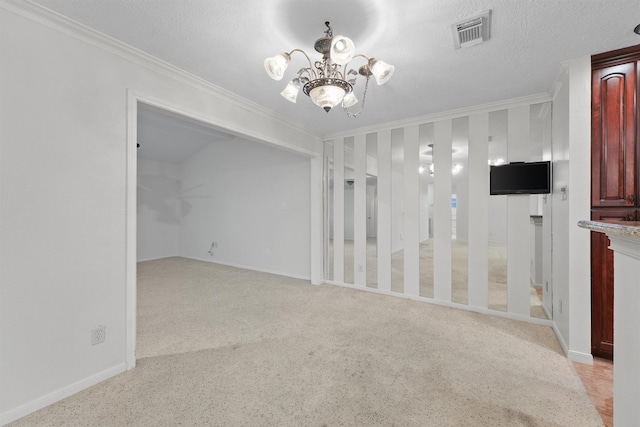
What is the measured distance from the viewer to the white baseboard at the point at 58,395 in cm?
158

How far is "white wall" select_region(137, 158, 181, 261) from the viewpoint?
6.43m

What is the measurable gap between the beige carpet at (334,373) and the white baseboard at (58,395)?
0.05 metres

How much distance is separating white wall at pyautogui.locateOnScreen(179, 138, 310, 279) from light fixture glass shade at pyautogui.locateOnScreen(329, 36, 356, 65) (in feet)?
10.3

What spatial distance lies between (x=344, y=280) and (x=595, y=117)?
3.46m

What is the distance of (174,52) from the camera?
212 centimetres

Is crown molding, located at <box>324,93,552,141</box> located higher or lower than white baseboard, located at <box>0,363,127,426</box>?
higher

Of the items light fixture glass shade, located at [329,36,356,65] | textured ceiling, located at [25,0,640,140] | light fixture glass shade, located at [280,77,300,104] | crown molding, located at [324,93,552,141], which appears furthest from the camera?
crown molding, located at [324,93,552,141]

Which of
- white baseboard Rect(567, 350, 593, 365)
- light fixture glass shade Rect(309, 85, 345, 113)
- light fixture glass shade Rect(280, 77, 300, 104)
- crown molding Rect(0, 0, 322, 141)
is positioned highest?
crown molding Rect(0, 0, 322, 141)

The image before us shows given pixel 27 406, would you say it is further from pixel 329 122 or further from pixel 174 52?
pixel 329 122

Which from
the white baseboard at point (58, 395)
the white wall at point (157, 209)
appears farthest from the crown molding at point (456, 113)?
the white wall at point (157, 209)

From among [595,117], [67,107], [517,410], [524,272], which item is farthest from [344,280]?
[67,107]

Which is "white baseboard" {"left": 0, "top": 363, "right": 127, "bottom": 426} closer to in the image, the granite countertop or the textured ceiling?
the textured ceiling

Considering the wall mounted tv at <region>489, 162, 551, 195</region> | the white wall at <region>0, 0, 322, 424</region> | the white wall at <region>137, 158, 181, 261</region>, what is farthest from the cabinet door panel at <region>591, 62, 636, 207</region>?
the white wall at <region>137, 158, 181, 261</region>

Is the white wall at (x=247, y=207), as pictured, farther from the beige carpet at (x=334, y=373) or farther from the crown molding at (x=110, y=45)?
the crown molding at (x=110, y=45)
